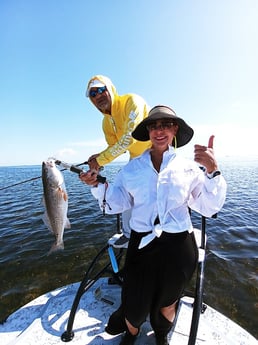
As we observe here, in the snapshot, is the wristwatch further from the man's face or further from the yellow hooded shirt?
the man's face

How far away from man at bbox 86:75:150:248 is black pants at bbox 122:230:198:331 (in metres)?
1.24

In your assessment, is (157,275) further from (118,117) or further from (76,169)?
(118,117)

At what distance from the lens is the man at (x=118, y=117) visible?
12.4 ft

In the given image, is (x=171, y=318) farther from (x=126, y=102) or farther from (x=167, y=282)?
(x=126, y=102)

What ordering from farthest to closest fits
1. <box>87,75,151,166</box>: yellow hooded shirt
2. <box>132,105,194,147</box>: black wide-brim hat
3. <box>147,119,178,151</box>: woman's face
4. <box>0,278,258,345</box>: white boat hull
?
<box>87,75,151,166</box>: yellow hooded shirt < <box>0,278,258,345</box>: white boat hull < <box>147,119,178,151</box>: woman's face < <box>132,105,194,147</box>: black wide-brim hat

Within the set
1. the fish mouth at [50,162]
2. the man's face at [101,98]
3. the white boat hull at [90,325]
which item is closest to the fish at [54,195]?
the fish mouth at [50,162]

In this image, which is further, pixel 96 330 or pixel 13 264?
pixel 13 264

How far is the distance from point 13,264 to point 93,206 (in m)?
7.75

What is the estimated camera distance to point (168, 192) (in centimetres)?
257

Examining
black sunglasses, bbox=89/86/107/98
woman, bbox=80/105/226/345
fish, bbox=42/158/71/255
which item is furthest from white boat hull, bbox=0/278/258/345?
black sunglasses, bbox=89/86/107/98

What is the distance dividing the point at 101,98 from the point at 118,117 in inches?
18.6

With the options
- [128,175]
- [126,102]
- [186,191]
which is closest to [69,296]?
[128,175]

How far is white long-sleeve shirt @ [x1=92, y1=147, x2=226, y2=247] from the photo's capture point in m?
2.52

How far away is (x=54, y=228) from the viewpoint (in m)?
3.66
